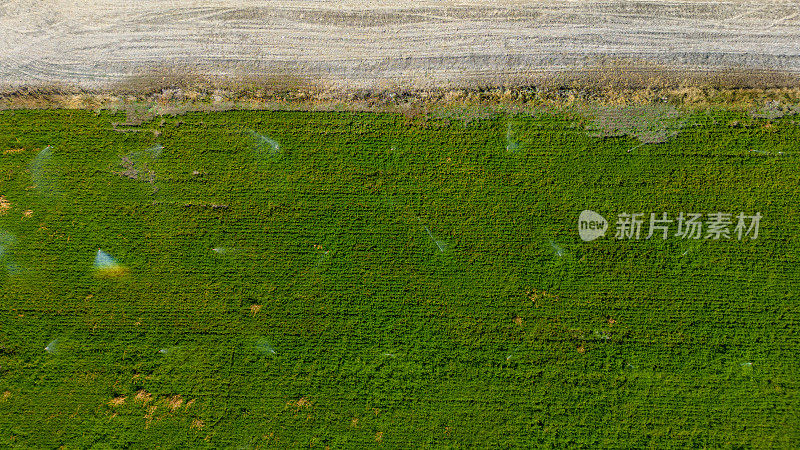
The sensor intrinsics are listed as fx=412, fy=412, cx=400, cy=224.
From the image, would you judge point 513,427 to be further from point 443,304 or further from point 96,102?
point 96,102

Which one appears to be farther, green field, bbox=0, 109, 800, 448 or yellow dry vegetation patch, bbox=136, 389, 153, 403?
yellow dry vegetation patch, bbox=136, 389, 153, 403

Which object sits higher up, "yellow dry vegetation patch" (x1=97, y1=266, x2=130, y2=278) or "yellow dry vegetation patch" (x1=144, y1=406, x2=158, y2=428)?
"yellow dry vegetation patch" (x1=97, y1=266, x2=130, y2=278)

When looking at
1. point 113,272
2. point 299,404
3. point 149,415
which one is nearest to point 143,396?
point 149,415

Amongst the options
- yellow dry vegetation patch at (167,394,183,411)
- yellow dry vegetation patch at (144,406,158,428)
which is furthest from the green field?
yellow dry vegetation patch at (144,406,158,428)

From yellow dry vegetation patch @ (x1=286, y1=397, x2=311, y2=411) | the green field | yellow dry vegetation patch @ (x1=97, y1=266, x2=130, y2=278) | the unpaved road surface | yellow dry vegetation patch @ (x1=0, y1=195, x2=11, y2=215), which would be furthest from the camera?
the unpaved road surface

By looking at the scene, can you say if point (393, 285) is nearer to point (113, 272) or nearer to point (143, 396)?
point (143, 396)

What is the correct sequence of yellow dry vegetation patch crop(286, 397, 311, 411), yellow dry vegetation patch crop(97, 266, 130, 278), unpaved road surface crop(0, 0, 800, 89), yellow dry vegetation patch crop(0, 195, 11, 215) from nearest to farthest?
yellow dry vegetation patch crop(286, 397, 311, 411) → yellow dry vegetation patch crop(97, 266, 130, 278) → yellow dry vegetation patch crop(0, 195, 11, 215) → unpaved road surface crop(0, 0, 800, 89)

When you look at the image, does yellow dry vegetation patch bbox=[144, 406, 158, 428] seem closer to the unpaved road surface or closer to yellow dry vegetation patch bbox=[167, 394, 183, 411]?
yellow dry vegetation patch bbox=[167, 394, 183, 411]
